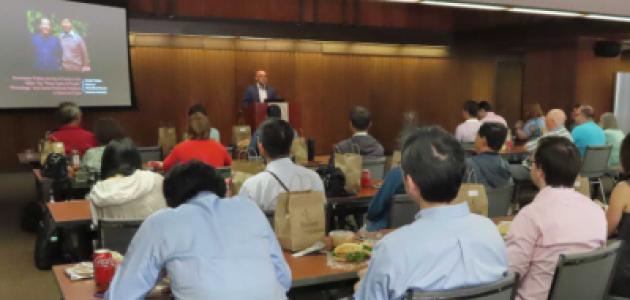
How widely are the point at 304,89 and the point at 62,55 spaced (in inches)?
189

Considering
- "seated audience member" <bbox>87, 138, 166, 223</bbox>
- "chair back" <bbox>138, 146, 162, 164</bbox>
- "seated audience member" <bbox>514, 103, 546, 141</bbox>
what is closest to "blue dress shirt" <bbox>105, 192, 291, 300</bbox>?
"seated audience member" <bbox>87, 138, 166, 223</bbox>

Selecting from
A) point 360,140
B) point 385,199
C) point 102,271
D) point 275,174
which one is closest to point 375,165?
point 360,140

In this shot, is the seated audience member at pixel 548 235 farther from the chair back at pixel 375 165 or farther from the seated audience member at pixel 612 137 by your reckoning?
the seated audience member at pixel 612 137

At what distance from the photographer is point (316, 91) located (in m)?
11.5

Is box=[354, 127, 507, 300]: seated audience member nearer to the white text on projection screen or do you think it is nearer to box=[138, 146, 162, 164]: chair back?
box=[138, 146, 162, 164]: chair back

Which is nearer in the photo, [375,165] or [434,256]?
[434,256]

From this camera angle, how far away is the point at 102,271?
7.36 ft

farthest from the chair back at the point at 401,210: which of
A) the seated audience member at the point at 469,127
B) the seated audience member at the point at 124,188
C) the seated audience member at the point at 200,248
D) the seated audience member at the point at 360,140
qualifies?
the seated audience member at the point at 469,127

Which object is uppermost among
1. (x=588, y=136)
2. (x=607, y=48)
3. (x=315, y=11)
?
(x=315, y=11)

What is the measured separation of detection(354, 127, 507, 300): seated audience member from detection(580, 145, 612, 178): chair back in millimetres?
5193

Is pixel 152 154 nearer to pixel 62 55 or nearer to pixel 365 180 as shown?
pixel 62 55

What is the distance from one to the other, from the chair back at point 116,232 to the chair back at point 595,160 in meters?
5.18

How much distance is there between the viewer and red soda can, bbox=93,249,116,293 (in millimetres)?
2238

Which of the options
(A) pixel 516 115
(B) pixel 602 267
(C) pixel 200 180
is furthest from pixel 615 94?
(C) pixel 200 180
